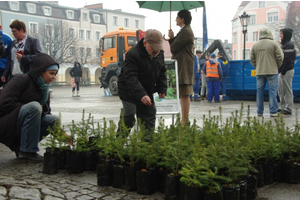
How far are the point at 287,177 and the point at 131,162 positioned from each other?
1.61m

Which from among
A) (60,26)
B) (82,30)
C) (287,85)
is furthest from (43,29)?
(287,85)

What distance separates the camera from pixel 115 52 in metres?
20.2

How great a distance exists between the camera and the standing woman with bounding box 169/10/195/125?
619 cm

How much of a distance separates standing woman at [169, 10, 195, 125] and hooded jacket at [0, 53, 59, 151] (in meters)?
2.49

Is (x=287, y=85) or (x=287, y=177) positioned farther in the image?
(x=287, y=85)

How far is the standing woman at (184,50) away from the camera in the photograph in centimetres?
619

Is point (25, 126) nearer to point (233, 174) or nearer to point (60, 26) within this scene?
point (233, 174)

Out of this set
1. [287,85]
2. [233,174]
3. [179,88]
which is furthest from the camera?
[287,85]

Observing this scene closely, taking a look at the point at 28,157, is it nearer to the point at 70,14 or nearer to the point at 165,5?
the point at 165,5

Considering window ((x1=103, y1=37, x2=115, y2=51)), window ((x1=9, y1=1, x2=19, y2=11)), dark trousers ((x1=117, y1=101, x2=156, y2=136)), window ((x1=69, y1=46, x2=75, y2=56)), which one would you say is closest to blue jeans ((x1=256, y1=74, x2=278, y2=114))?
dark trousers ((x1=117, y1=101, x2=156, y2=136))

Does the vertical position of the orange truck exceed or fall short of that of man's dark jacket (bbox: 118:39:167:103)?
it exceeds it

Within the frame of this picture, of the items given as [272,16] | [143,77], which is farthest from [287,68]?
[272,16]

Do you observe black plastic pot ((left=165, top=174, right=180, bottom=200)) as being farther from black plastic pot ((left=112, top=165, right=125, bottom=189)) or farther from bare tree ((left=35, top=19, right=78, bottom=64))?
bare tree ((left=35, top=19, right=78, bottom=64))

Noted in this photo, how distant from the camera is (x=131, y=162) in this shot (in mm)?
3424
